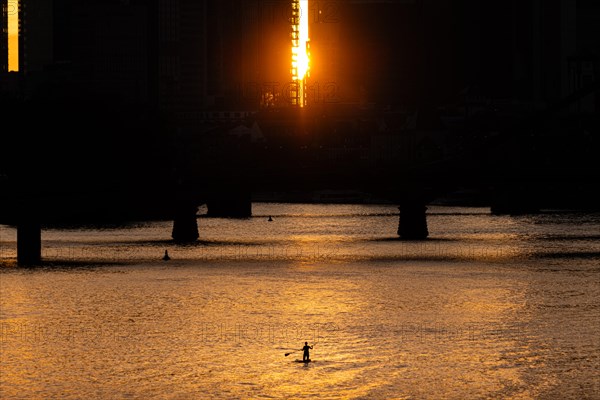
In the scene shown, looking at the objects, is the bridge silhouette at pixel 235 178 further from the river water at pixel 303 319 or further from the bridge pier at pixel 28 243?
the river water at pixel 303 319

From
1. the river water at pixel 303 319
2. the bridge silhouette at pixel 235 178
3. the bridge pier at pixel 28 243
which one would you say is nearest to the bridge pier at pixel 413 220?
the bridge silhouette at pixel 235 178

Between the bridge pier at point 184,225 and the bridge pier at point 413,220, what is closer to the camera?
the bridge pier at point 184,225

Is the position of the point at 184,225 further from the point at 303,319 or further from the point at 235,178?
the point at 303,319

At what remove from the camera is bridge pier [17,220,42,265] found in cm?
8688

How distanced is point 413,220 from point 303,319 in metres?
50.9

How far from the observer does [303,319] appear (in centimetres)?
6047

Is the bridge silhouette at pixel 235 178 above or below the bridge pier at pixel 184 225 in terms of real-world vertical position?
above

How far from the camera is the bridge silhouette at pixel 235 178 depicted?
9162 centimetres

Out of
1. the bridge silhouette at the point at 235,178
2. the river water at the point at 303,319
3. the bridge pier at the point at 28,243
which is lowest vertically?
the river water at the point at 303,319

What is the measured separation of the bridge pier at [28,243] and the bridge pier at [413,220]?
3257 centimetres

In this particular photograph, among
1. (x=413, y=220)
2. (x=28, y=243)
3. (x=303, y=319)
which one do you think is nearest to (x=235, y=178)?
(x=28, y=243)

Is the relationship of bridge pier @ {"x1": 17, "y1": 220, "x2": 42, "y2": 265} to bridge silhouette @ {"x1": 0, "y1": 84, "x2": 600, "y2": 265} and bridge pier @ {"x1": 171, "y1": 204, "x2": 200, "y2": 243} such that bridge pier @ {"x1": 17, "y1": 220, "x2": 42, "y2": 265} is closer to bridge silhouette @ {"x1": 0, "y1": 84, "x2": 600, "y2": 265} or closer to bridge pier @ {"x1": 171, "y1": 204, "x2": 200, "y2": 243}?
bridge silhouette @ {"x1": 0, "y1": 84, "x2": 600, "y2": 265}

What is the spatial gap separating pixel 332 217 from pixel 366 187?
53394 mm

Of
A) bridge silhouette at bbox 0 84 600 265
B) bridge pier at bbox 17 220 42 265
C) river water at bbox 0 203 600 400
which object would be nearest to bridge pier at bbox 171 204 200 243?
bridge silhouette at bbox 0 84 600 265
